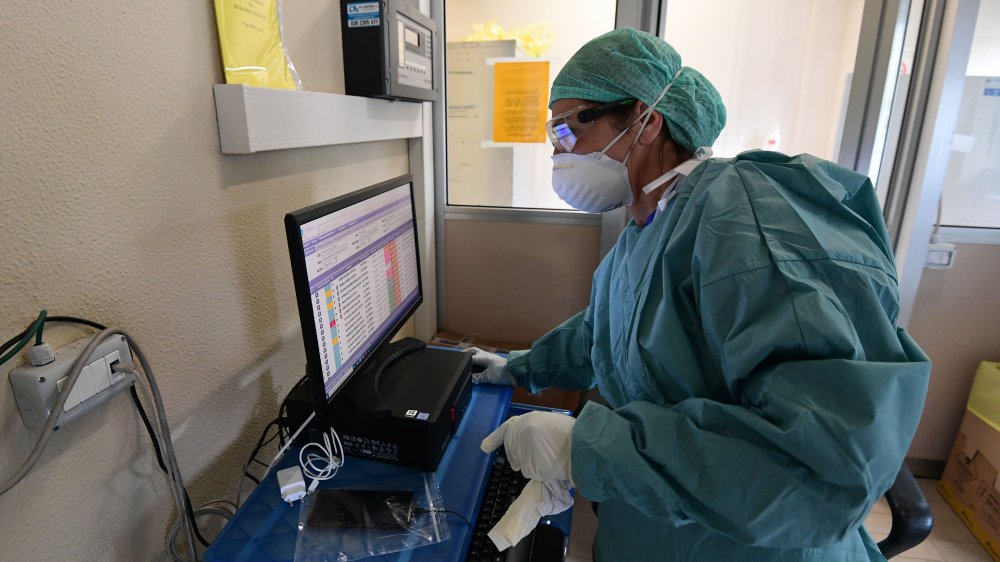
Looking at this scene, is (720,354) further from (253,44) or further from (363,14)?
(363,14)

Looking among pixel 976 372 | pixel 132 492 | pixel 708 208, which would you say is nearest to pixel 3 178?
pixel 132 492

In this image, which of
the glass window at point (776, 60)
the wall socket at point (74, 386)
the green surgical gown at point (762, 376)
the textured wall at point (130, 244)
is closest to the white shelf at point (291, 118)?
the textured wall at point (130, 244)

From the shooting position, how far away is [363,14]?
47.5 inches

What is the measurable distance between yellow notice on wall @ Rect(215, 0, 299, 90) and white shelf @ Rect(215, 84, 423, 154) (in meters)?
0.05

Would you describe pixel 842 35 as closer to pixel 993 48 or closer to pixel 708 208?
pixel 993 48

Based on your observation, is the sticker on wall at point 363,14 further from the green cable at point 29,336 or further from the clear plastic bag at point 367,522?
the clear plastic bag at point 367,522

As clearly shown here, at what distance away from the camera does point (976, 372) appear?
1903 mm

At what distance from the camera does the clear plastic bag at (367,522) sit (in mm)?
767

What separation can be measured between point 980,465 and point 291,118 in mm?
2463

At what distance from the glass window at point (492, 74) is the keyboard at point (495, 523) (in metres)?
1.02

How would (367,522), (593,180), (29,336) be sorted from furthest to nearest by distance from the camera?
(593,180) → (367,522) → (29,336)

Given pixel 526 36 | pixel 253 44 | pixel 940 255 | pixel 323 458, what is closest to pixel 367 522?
pixel 323 458

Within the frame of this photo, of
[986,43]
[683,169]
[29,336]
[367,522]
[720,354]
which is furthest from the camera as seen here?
[986,43]

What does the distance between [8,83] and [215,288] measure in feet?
1.36
